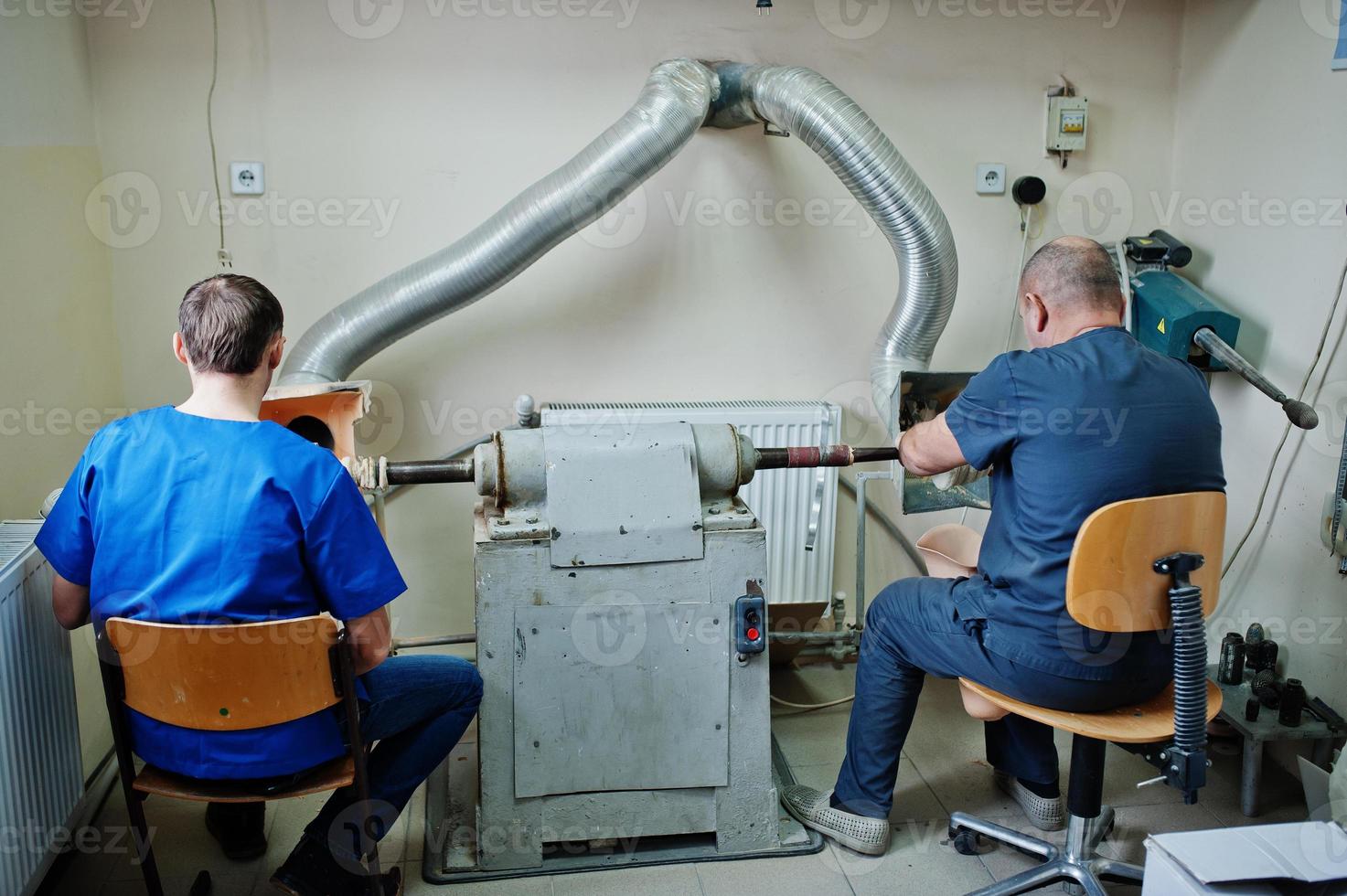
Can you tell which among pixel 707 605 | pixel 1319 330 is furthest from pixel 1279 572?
pixel 707 605

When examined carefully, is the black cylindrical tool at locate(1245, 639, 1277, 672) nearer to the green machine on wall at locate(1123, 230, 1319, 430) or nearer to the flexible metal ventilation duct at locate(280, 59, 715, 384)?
the green machine on wall at locate(1123, 230, 1319, 430)

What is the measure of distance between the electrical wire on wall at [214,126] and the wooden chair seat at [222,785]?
4.52 ft

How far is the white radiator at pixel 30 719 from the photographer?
1610 millimetres

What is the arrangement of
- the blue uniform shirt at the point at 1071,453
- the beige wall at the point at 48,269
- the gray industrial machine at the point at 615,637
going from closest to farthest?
the blue uniform shirt at the point at 1071,453, the gray industrial machine at the point at 615,637, the beige wall at the point at 48,269

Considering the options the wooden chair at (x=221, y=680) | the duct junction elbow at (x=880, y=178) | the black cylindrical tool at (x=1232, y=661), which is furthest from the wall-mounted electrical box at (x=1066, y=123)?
the wooden chair at (x=221, y=680)

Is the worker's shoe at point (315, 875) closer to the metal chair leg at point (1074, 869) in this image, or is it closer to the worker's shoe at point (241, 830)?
the worker's shoe at point (241, 830)

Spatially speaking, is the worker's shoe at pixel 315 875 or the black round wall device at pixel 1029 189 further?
the black round wall device at pixel 1029 189

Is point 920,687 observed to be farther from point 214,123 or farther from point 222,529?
point 214,123

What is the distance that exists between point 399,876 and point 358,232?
1546 millimetres

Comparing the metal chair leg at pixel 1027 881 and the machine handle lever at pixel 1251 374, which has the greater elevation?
the machine handle lever at pixel 1251 374

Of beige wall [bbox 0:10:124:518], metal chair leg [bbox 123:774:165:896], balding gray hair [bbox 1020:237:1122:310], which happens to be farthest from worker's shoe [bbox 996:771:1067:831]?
beige wall [bbox 0:10:124:518]

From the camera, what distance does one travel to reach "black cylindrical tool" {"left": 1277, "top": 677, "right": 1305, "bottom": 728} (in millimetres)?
2293

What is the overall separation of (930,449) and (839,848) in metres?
0.87

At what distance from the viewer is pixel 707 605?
1.99 metres
